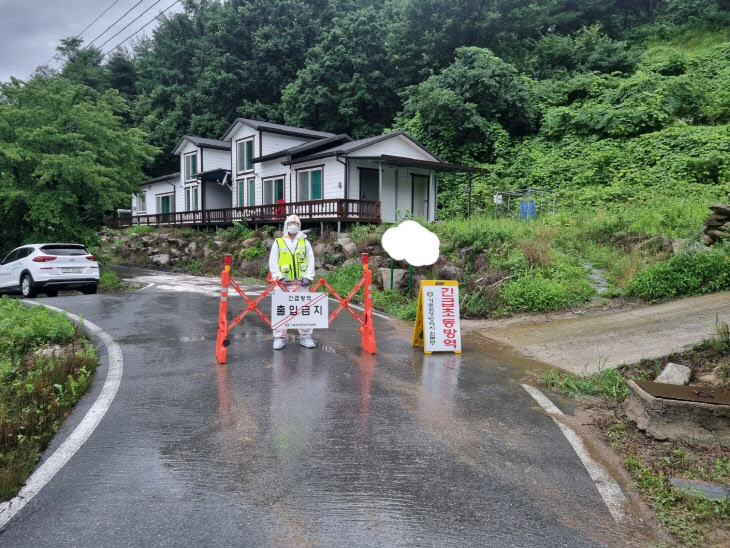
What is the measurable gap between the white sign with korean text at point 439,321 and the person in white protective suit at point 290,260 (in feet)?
5.94

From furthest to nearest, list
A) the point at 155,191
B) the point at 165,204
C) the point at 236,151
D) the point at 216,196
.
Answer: the point at 155,191 < the point at 165,204 < the point at 216,196 < the point at 236,151

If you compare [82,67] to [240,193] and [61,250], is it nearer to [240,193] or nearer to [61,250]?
[240,193]

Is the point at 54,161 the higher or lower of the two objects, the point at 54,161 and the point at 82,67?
the lower

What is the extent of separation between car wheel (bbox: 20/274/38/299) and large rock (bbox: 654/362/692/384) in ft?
51.0

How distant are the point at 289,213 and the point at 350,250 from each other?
7.42 metres

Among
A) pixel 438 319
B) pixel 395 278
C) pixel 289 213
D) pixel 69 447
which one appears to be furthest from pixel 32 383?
pixel 289 213

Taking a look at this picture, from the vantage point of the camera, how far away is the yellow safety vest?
7.85 m

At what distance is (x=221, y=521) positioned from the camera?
3.13 meters

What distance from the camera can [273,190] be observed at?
92.9ft

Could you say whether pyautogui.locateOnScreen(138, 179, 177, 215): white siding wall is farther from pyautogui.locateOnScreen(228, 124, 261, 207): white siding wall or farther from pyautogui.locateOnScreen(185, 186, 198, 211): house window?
pyautogui.locateOnScreen(228, 124, 261, 207): white siding wall

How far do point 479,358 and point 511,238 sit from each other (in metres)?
5.62

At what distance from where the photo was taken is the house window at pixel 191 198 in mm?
36031

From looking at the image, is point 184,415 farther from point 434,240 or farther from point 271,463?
point 434,240

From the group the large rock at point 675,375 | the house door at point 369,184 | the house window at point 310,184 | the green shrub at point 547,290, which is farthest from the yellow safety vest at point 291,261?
the house window at point 310,184
